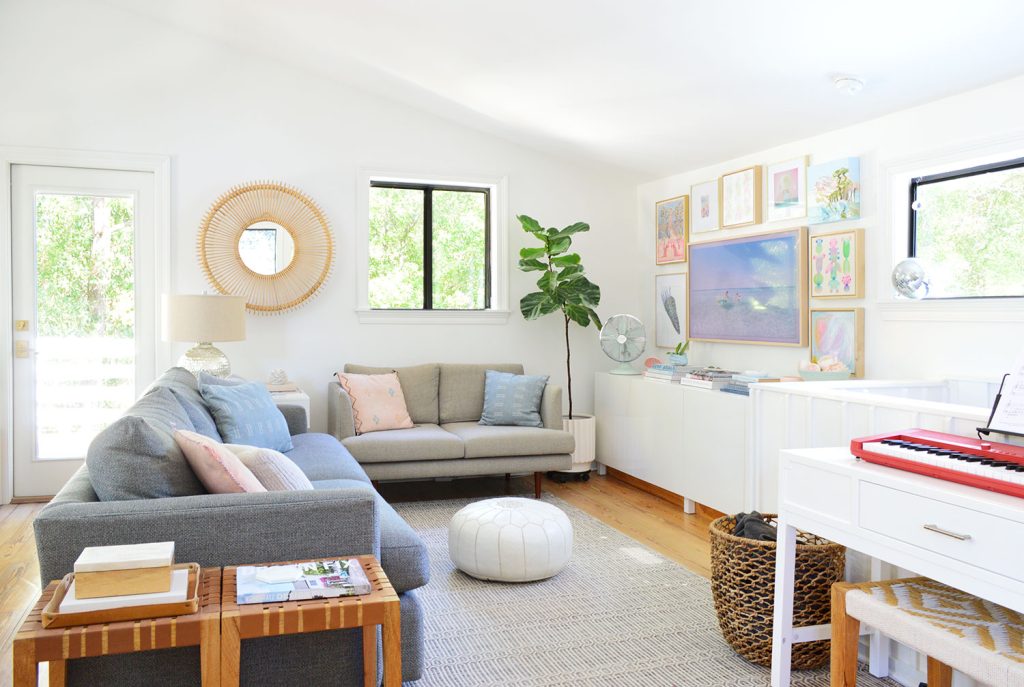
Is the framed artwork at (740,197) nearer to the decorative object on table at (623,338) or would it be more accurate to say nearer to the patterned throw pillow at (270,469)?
the decorative object on table at (623,338)

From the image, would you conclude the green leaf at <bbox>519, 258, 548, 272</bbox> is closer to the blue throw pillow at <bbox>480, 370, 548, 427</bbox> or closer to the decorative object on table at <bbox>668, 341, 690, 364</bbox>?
the blue throw pillow at <bbox>480, 370, 548, 427</bbox>

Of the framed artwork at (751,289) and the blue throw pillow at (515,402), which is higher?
the framed artwork at (751,289)

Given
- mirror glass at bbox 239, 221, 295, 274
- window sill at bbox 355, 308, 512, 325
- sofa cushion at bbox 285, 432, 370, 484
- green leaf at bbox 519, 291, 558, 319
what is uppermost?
mirror glass at bbox 239, 221, 295, 274

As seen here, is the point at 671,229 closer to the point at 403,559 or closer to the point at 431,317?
the point at 431,317

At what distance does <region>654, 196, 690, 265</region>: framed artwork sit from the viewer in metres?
5.25

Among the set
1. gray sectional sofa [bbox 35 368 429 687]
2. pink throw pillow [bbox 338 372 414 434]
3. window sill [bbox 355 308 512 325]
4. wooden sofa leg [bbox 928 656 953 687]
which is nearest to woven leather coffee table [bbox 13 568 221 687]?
gray sectional sofa [bbox 35 368 429 687]

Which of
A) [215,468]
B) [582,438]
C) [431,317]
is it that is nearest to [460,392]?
[431,317]

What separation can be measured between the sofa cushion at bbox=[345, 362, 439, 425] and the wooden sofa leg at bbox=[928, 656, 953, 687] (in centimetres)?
336

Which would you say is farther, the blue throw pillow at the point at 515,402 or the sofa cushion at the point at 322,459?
the blue throw pillow at the point at 515,402

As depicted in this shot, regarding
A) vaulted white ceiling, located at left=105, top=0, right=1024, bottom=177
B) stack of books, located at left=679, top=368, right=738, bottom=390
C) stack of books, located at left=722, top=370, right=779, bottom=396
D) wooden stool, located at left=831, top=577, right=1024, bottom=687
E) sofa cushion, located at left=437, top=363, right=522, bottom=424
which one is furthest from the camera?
sofa cushion, located at left=437, top=363, right=522, bottom=424

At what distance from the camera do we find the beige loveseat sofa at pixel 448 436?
4.55 metres

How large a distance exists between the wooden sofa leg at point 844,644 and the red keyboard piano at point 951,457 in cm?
38

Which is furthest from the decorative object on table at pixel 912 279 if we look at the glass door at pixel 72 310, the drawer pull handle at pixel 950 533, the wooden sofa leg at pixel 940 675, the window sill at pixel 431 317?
the glass door at pixel 72 310

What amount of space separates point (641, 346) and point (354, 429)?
1.93m
